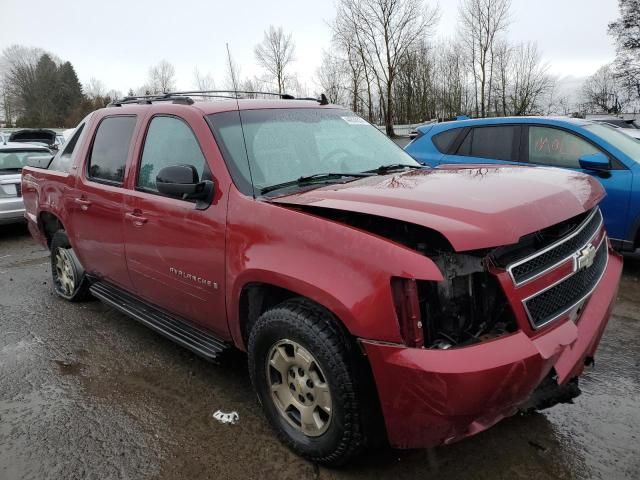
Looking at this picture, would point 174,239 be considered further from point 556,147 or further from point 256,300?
point 556,147

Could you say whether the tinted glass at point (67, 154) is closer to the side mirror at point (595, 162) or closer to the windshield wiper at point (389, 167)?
the windshield wiper at point (389, 167)

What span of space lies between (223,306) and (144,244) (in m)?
0.90

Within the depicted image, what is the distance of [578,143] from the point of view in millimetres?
5555

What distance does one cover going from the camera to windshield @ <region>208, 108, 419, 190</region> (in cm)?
296

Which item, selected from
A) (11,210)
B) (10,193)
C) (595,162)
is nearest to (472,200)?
(595,162)

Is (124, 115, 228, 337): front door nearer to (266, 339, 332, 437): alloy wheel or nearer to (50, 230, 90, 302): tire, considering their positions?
(266, 339, 332, 437): alloy wheel

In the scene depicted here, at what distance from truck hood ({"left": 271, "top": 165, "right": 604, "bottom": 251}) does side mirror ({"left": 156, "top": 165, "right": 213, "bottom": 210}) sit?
0.48 m

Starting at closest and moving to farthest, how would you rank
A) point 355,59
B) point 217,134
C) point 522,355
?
point 522,355, point 217,134, point 355,59

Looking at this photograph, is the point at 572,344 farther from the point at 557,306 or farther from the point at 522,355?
the point at 522,355

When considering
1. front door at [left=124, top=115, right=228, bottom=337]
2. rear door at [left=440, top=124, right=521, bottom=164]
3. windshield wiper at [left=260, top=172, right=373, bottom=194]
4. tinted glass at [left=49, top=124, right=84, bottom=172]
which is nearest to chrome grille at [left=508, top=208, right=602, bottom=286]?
windshield wiper at [left=260, top=172, right=373, bottom=194]

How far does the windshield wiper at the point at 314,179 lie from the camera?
2.86 m

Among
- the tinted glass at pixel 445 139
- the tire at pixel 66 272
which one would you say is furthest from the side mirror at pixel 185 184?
the tinted glass at pixel 445 139

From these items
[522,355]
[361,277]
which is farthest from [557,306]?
[361,277]

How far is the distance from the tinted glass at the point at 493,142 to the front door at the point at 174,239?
4163 millimetres
